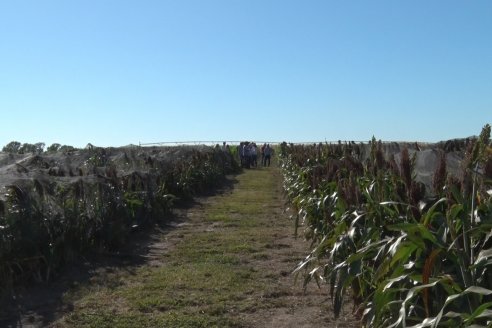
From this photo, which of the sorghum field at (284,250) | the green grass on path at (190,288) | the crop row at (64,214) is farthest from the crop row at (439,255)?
the crop row at (64,214)

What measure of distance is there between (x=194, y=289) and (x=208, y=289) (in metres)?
0.16

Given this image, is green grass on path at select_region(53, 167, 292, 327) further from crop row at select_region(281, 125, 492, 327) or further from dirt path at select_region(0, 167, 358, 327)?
crop row at select_region(281, 125, 492, 327)

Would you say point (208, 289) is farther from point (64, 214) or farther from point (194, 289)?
point (64, 214)

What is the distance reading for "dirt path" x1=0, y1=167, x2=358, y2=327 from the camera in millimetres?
5766

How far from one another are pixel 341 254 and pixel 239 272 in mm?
2620

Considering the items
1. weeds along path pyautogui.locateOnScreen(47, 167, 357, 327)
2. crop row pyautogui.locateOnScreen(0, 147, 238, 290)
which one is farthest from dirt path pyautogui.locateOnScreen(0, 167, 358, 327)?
crop row pyautogui.locateOnScreen(0, 147, 238, 290)

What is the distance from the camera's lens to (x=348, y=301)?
611 centimetres

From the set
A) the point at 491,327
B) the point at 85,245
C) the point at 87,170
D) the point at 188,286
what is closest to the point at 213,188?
the point at 87,170

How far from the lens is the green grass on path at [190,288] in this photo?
5.79 meters

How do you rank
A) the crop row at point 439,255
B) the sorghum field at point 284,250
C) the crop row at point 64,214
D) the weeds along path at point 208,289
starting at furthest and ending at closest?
the crop row at point 64,214
the weeds along path at point 208,289
the sorghum field at point 284,250
the crop row at point 439,255

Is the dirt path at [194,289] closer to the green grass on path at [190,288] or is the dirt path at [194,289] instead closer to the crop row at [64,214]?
the green grass on path at [190,288]

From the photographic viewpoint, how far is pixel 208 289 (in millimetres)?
6836

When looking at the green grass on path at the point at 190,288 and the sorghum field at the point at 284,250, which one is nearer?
the sorghum field at the point at 284,250

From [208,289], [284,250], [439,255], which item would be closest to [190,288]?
[208,289]
